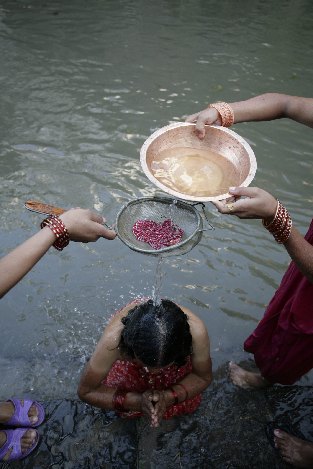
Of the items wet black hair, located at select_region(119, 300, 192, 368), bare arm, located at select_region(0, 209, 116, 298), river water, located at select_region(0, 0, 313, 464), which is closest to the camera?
bare arm, located at select_region(0, 209, 116, 298)

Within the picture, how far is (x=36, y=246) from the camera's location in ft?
5.83

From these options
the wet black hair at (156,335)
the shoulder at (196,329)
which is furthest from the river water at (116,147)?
the wet black hair at (156,335)

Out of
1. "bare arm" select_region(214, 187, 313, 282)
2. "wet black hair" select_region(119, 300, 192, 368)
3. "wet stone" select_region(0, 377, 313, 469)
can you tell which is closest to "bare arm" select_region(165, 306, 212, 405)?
"wet black hair" select_region(119, 300, 192, 368)

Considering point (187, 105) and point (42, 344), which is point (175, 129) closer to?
Result: point (42, 344)

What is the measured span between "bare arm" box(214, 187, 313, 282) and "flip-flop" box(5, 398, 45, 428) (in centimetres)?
202

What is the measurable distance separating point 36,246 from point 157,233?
0.82 m

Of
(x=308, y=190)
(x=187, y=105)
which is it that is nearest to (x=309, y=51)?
(x=187, y=105)

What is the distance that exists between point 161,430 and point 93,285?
1.55 metres

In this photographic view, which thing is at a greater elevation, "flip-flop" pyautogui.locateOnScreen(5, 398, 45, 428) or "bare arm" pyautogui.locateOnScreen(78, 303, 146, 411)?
"bare arm" pyautogui.locateOnScreen(78, 303, 146, 411)

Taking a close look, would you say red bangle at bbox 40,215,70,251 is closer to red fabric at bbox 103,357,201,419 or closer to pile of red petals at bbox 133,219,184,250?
pile of red petals at bbox 133,219,184,250

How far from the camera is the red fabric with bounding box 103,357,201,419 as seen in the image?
2.52m

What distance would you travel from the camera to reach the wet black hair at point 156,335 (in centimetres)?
214

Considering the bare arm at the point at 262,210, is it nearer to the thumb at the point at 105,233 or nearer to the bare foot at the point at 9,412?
the thumb at the point at 105,233

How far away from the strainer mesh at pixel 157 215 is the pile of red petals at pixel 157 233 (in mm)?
29
